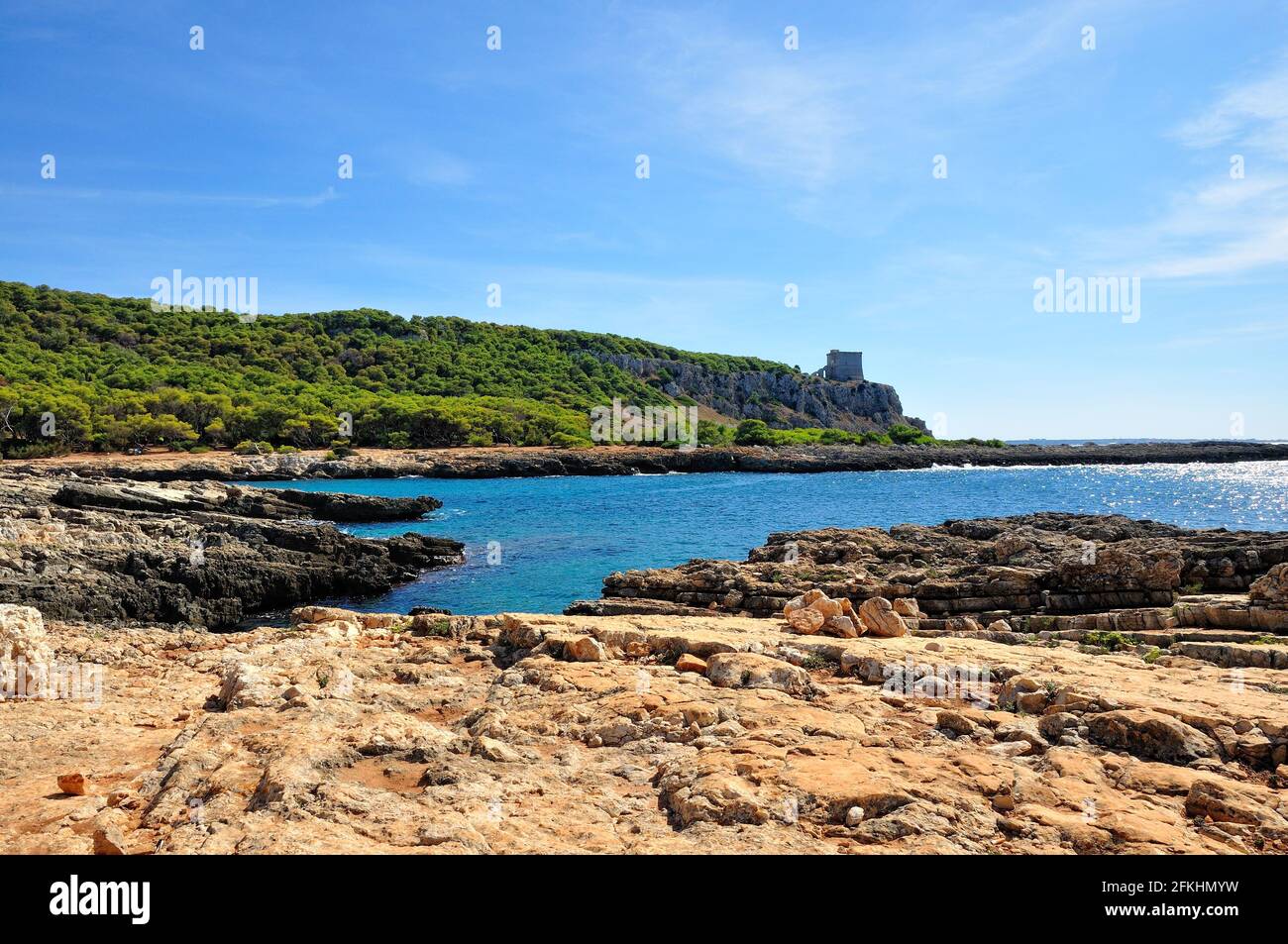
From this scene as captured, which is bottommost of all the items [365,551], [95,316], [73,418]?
[365,551]

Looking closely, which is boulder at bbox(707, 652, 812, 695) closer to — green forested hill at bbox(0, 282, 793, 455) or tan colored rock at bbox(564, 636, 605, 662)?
tan colored rock at bbox(564, 636, 605, 662)

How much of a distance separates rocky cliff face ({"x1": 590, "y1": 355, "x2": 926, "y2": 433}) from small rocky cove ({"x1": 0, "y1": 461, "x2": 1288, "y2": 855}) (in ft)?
490

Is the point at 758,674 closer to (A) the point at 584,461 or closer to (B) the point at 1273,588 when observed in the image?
(B) the point at 1273,588

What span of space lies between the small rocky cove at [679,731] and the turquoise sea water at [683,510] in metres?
13.6

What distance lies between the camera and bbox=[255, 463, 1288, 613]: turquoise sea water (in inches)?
1163

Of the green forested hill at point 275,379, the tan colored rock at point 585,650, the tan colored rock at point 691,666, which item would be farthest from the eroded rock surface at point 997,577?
the green forested hill at point 275,379

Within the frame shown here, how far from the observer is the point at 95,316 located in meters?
117

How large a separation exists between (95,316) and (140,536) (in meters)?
119

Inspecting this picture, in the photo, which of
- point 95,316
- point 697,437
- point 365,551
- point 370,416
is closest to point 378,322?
point 95,316

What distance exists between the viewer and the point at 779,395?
578 ft

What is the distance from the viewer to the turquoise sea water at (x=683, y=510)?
29.5m

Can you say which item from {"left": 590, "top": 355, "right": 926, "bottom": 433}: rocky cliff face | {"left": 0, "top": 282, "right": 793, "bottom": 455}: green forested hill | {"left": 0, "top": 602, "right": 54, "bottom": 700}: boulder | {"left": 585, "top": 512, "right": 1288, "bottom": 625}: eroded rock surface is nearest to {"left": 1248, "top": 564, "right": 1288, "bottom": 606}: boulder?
{"left": 585, "top": 512, "right": 1288, "bottom": 625}: eroded rock surface

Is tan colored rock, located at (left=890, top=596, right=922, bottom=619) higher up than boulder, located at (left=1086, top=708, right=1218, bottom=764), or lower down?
lower down
